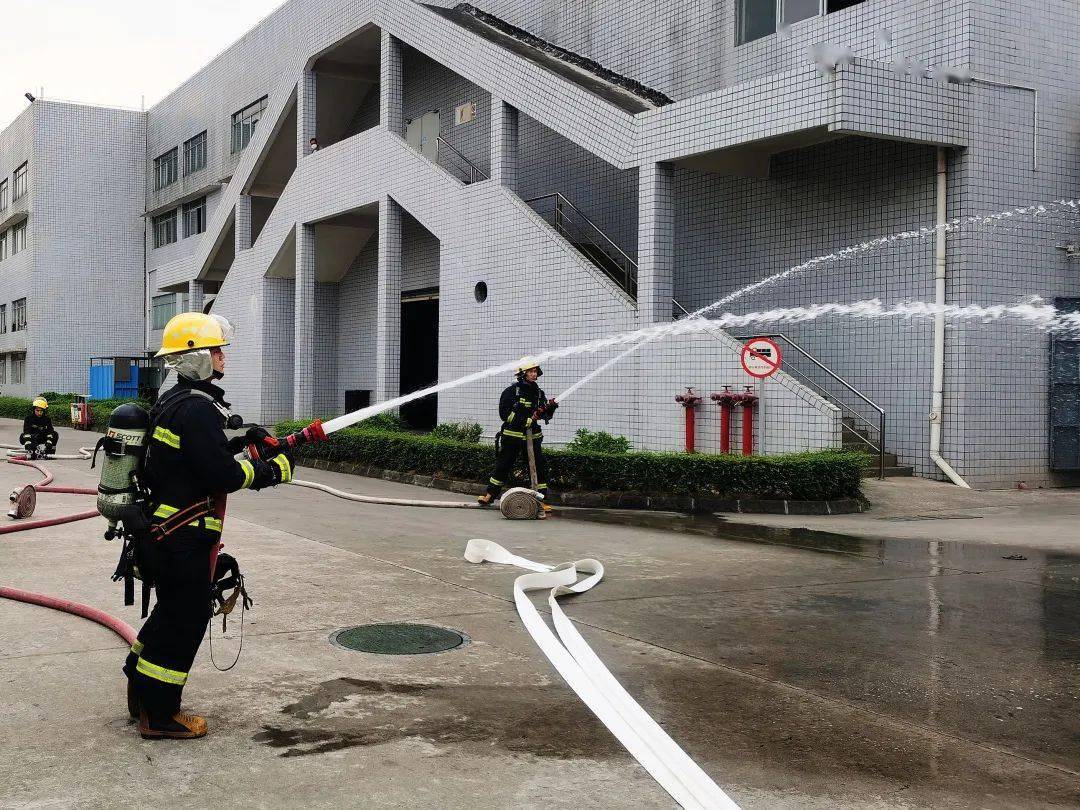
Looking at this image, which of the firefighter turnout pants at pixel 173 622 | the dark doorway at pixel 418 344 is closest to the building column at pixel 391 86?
the dark doorway at pixel 418 344

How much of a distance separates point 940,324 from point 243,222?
20.1 meters

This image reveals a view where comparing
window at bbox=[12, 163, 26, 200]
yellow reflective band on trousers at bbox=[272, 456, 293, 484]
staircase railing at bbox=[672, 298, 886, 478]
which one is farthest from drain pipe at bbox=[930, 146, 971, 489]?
window at bbox=[12, 163, 26, 200]

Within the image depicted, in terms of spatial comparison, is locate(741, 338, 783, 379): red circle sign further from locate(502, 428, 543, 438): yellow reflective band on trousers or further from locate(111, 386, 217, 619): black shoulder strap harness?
locate(111, 386, 217, 619): black shoulder strap harness

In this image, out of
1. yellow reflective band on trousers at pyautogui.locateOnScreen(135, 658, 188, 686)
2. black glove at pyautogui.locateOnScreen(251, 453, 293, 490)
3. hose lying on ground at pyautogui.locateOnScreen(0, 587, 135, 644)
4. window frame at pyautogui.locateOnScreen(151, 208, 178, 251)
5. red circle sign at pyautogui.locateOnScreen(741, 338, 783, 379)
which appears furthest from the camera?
window frame at pyautogui.locateOnScreen(151, 208, 178, 251)

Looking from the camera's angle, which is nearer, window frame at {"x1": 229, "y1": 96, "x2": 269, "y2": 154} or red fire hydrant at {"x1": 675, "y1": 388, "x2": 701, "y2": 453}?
red fire hydrant at {"x1": 675, "y1": 388, "x2": 701, "y2": 453}

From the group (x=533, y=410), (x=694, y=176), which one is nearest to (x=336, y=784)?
(x=533, y=410)

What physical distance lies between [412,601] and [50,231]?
141 ft

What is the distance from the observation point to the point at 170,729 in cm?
462

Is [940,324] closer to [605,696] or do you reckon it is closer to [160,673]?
[605,696]

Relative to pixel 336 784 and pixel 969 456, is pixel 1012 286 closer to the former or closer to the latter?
pixel 969 456

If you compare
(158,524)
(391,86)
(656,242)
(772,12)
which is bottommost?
(158,524)

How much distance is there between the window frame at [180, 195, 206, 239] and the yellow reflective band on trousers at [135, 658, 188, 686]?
121ft

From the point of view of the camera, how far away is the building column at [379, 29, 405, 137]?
22.1 meters

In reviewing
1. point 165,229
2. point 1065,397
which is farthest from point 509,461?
point 165,229
